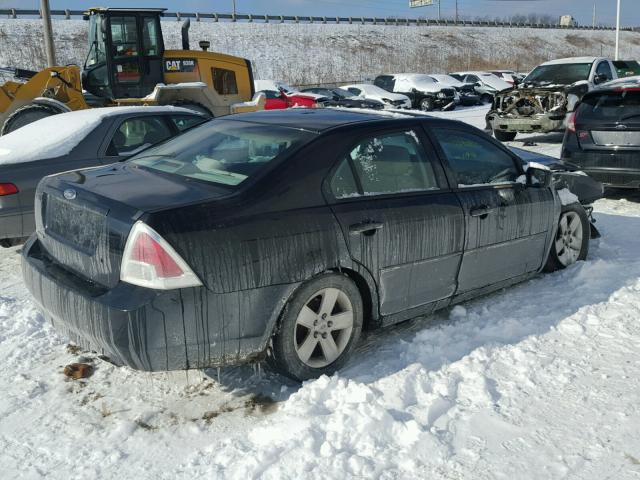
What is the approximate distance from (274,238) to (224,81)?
489 inches

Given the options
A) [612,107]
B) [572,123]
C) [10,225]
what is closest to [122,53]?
[10,225]

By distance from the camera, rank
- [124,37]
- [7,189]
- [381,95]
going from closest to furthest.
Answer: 1. [7,189]
2. [124,37]
3. [381,95]

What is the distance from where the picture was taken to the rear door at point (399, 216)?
3.70 metres

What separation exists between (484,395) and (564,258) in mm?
2472

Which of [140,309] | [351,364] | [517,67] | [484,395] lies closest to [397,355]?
[351,364]

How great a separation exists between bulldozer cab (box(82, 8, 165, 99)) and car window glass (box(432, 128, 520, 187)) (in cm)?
1066

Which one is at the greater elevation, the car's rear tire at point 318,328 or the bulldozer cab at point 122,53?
the bulldozer cab at point 122,53

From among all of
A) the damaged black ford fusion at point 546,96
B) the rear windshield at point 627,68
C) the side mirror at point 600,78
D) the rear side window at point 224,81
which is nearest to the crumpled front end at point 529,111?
the damaged black ford fusion at point 546,96

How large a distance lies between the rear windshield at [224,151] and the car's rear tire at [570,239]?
268 cm

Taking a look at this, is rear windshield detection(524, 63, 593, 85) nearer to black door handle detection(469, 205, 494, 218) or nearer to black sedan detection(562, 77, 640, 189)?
black sedan detection(562, 77, 640, 189)

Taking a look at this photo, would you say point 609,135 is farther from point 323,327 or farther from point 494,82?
point 494,82

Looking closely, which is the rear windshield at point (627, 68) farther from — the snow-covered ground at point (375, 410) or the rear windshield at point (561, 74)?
the snow-covered ground at point (375, 410)

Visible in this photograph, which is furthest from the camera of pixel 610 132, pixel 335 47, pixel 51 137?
pixel 335 47

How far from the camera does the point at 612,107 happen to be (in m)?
8.28
